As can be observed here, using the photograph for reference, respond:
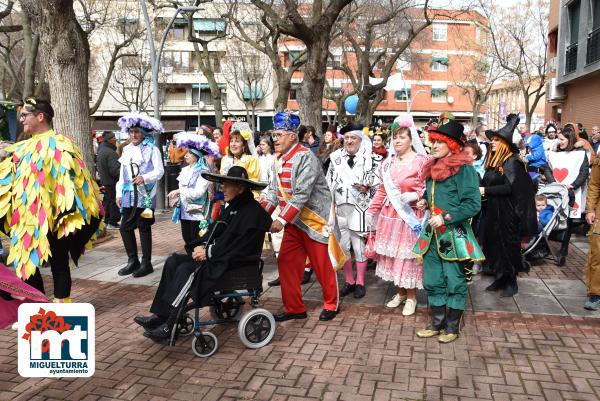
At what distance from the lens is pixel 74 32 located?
27.0ft

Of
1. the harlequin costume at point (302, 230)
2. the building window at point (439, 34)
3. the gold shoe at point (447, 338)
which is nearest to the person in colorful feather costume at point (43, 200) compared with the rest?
the harlequin costume at point (302, 230)

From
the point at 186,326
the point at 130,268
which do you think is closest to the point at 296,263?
the point at 186,326

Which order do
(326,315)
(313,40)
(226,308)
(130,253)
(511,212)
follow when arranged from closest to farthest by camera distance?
A: (226,308), (326,315), (511,212), (130,253), (313,40)

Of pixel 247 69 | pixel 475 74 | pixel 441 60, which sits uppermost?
pixel 441 60

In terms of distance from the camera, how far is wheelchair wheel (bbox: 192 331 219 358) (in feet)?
14.4

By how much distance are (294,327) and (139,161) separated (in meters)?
3.12

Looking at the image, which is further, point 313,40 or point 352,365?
point 313,40

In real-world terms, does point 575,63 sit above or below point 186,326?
above

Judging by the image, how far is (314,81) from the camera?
39.5ft

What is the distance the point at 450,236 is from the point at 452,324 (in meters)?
0.78

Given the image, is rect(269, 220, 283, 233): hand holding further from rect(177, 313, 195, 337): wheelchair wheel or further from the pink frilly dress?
the pink frilly dress

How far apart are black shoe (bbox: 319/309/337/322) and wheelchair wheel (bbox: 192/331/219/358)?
4.01 feet

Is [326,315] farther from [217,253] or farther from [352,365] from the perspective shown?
[217,253]

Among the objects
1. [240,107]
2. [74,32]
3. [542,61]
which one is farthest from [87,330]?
[240,107]
